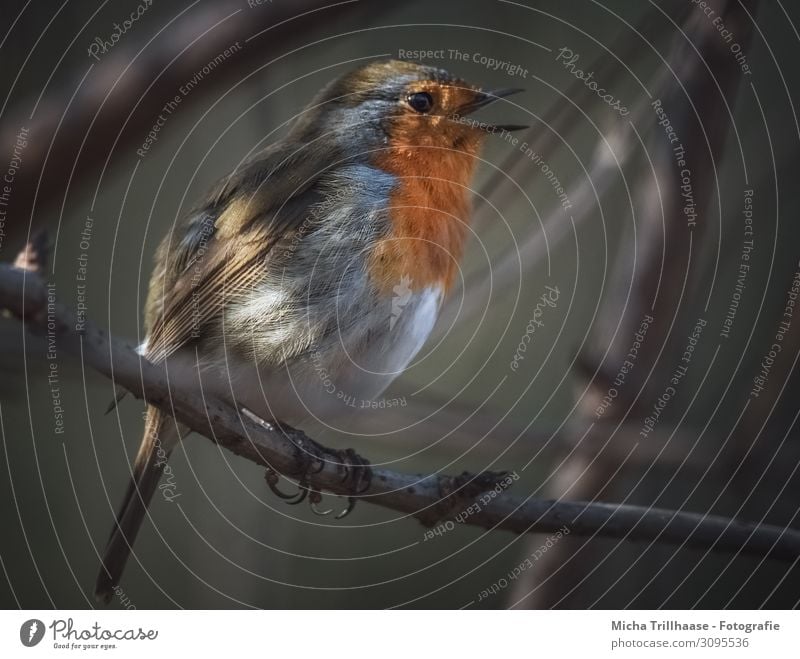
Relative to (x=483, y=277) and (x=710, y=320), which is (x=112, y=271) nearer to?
(x=483, y=277)

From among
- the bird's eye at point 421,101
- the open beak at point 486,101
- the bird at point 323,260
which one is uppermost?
the bird's eye at point 421,101

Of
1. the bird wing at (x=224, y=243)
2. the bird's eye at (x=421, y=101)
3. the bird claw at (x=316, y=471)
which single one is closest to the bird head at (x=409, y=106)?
the bird's eye at (x=421, y=101)

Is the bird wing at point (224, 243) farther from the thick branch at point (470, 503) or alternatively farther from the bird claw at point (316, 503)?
the bird claw at point (316, 503)

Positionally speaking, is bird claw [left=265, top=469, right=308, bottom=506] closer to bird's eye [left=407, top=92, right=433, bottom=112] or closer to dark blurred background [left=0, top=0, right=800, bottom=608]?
dark blurred background [left=0, top=0, right=800, bottom=608]

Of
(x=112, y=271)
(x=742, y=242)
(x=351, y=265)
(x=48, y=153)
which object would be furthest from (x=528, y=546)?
(x=48, y=153)

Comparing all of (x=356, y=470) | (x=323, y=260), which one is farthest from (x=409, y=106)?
(x=356, y=470)

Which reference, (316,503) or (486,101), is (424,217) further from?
(316,503)
